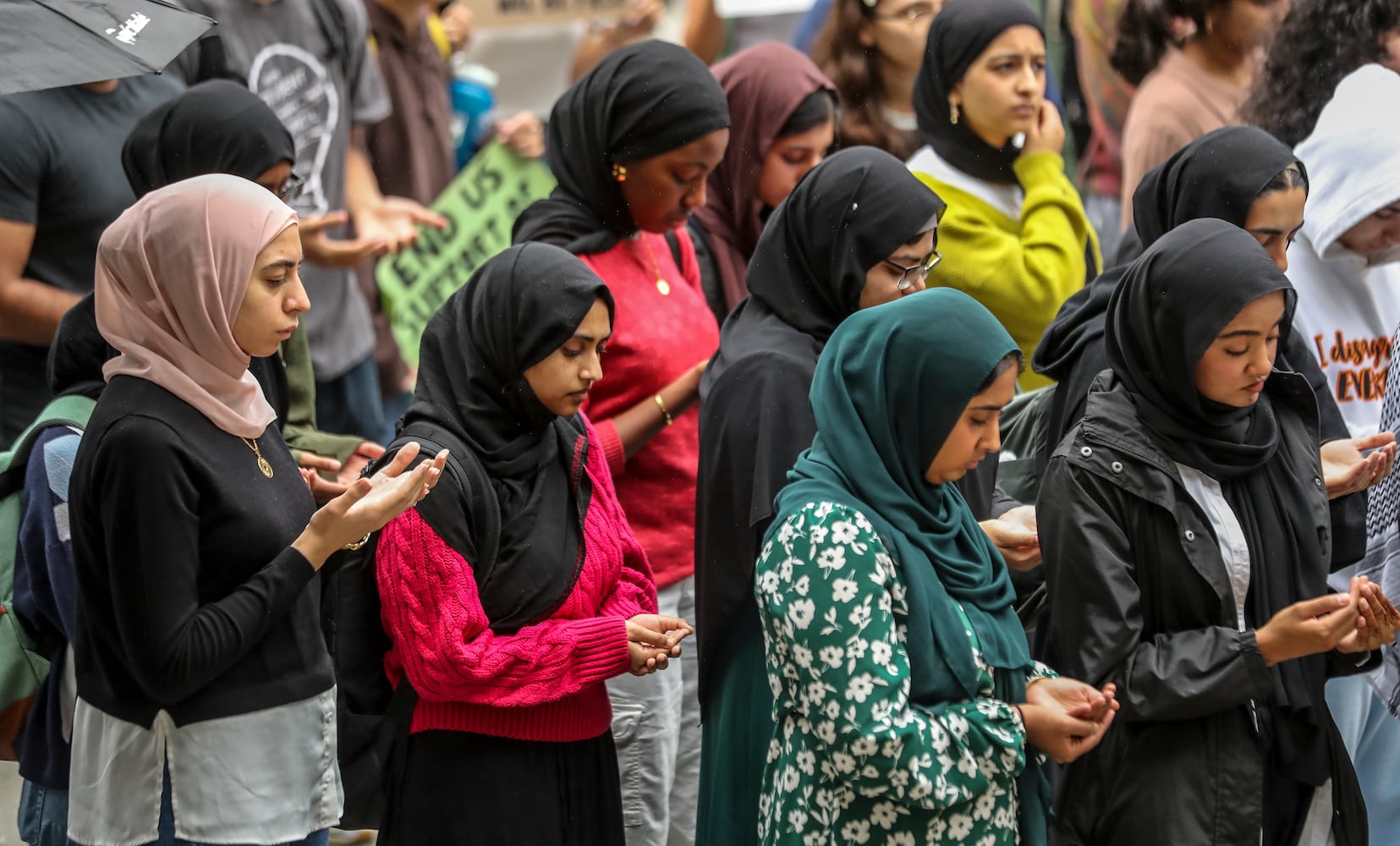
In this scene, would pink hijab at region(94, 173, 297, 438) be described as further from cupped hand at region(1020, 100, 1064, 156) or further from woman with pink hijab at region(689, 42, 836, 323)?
cupped hand at region(1020, 100, 1064, 156)

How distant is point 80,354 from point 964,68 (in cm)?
254

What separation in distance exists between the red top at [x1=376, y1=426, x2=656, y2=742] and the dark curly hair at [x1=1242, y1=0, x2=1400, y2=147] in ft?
9.45

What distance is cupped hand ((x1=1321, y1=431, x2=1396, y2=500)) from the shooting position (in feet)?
12.2

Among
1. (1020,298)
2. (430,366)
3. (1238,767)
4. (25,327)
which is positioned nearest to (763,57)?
(1020,298)

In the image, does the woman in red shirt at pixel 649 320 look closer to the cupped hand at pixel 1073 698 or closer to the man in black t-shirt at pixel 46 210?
the man in black t-shirt at pixel 46 210

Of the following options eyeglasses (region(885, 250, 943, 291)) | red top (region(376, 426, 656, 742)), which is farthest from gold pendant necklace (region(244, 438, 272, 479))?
eyeglasses (region(885, 250, 943, 291))

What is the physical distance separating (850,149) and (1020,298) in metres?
0.98

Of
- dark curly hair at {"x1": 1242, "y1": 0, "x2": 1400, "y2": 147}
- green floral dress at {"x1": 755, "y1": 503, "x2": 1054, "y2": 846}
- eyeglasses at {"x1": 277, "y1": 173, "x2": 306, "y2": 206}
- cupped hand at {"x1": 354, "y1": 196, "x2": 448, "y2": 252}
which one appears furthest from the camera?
cupped hand at {"x1": 354, "y1": 196, "x2": 448, "y2": 252}

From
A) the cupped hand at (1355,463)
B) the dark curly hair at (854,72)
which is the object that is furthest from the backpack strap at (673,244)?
the cupped hand at (1355,463)

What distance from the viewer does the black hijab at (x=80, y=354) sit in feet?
11.6

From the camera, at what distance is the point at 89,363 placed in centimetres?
356

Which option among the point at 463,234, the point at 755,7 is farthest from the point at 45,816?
the point at 755,7

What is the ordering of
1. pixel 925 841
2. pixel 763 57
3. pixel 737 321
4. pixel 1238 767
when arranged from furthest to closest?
pixel 763 57, pixel 737 321, pixel 1238 767, pixel 925 841

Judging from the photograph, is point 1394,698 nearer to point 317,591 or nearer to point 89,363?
point 317,591
